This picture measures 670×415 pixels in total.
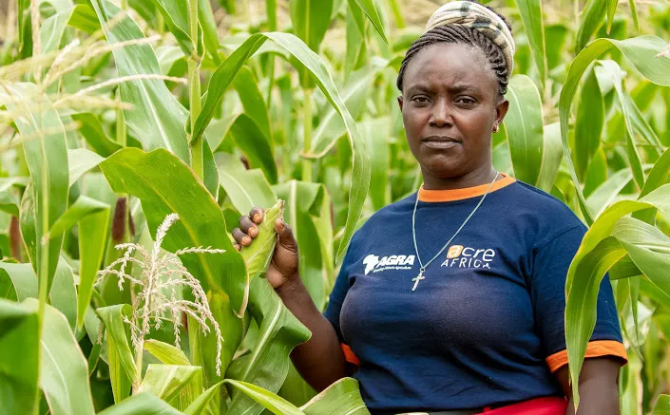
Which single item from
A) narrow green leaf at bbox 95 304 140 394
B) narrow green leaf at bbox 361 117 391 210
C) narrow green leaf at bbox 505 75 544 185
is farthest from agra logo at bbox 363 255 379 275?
narrow green leaf at bbox 361 117 391 210

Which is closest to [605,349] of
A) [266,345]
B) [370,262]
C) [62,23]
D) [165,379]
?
[370,262]

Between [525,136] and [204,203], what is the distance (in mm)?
693

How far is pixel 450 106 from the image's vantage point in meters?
1.43

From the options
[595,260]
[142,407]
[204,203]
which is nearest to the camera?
[142,407]

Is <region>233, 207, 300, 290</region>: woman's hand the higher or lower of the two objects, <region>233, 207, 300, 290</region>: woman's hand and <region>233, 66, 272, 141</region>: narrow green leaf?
the lower

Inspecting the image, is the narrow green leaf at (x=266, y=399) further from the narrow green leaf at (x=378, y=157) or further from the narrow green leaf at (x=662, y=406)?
the narrow green leaf at (x=378, y=157)

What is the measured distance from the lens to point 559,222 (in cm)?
139

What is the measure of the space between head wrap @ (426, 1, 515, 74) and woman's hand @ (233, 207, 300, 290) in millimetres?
443

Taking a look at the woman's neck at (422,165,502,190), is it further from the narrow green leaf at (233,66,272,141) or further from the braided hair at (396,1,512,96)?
the narrow green leaf at (233,66,272,141)

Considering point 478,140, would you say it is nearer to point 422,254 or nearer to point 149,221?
point 422,254

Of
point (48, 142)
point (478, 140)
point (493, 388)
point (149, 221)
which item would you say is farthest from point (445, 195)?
point (48, 142)

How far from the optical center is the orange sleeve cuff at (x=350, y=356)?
1.62 meters

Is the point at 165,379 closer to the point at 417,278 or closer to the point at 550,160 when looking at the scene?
the point at 417,278

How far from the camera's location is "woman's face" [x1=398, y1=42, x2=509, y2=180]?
56.0 inches
